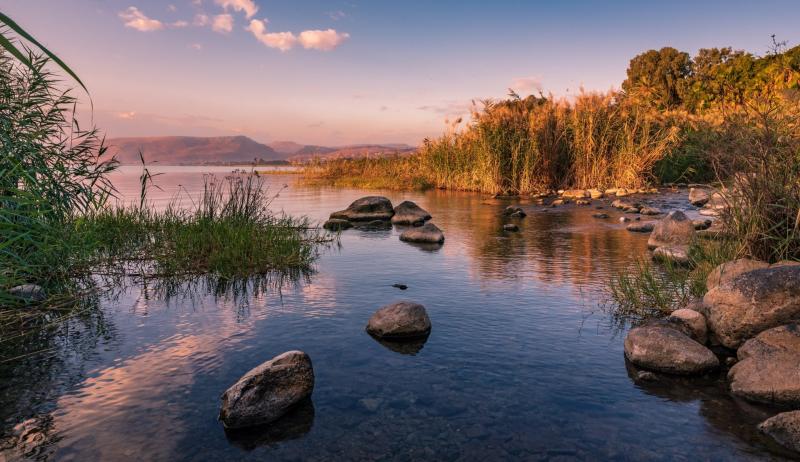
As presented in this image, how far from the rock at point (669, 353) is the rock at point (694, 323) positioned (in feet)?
1.66

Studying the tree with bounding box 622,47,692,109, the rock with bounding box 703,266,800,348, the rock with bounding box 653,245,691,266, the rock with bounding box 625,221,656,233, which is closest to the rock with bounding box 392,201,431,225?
the rock with bounding box 625,221,656,233

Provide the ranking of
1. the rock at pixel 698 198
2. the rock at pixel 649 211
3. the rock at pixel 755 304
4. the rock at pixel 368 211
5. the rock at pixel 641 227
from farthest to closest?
the rock at pixel 698 198
the rock at pixel 368 211
the rock at pixel 649 211
the rock at pixel 641 227
the rock at pixel 755 304

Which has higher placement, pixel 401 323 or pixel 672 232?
pixel 672 232

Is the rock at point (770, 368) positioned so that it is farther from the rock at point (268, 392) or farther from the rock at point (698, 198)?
the rock at point (698, 198)

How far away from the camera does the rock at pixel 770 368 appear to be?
4.55m

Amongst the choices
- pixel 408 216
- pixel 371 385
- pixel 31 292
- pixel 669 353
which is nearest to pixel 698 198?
pixel 408 216

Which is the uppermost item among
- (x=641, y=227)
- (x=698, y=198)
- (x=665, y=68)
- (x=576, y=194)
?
(x=665, y=68)

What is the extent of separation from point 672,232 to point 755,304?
250 inches

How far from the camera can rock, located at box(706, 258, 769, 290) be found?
6.71 metres

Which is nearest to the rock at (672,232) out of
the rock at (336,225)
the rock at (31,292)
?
the rock at (336,225)

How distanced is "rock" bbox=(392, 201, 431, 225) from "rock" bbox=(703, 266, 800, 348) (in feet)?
38.8

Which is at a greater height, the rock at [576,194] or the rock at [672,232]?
the rock at [576,194]

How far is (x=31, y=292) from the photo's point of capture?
7543 millimetres

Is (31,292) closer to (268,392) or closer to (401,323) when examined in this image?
(268,392)
